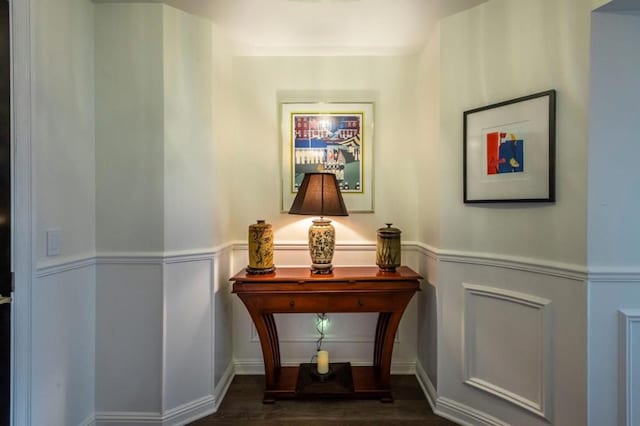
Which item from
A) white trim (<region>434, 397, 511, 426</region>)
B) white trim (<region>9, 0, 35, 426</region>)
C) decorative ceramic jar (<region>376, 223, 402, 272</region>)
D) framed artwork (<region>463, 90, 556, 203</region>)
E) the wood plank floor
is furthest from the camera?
decorative ceramic jar (<region>376, 223, 402, 272</region>)

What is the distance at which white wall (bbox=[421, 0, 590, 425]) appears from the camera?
1414 millimetres

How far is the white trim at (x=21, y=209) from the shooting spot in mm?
1292

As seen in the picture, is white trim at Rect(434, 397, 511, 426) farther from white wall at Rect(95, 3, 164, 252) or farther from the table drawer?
white wall at Rect(95, 3, 164, 252)

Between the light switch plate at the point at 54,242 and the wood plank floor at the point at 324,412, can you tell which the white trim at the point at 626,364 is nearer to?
the wood plank floor at the point at 324,412

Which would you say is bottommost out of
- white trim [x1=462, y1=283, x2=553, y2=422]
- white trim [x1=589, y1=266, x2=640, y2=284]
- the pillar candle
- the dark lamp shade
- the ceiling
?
the pillar candle

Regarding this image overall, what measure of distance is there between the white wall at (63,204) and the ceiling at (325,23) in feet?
1.94

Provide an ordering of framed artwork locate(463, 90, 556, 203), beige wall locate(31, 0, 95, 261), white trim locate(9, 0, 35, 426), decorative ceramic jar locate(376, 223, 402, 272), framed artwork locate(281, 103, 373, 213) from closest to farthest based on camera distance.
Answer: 1. white trim locate(9, 0, 35, 426)
2. beige wall locate(31, 0, 95, 261)
3. framed artwork locate(463, 90, 556, 203)
4. decorative ceramic jar locate(376, 223, 402, 272)
5. framed artwork locate(281, 103, 373, 213)

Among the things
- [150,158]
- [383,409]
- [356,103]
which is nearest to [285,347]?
[383,409]

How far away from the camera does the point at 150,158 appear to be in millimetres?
1754

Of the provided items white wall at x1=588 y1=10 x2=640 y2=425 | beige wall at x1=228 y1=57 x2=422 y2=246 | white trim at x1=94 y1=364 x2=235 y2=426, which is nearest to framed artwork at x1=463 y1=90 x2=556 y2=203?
white wall at x1=588 y1=10 x2=640 y2=425

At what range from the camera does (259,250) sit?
200 cm

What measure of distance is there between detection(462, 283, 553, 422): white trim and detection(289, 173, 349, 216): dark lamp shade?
36.7 inches

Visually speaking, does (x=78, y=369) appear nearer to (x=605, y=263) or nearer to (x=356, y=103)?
(x=356, y=103)

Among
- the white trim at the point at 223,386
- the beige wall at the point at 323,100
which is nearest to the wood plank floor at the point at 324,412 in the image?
the white trim at the point at 223,386
